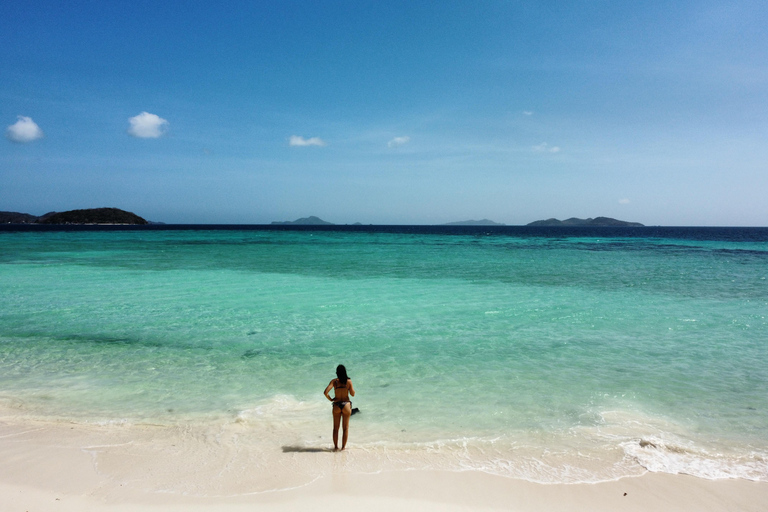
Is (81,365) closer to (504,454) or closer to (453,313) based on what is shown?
(504,454)

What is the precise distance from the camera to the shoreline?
4406 mm

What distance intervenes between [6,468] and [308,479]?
3.43 metres

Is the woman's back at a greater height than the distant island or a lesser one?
A: lesser

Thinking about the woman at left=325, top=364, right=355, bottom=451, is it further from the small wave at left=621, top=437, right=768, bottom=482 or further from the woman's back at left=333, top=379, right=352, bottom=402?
the small wave at left=621, top=437, right=768, bottom=482

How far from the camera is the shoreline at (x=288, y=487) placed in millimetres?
4406

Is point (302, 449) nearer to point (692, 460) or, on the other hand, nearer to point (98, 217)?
point (692, 460)

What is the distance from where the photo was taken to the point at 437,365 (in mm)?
8711

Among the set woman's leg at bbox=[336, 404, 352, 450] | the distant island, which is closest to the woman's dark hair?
woman's leg at bbox=[336, 404, 352, 450]

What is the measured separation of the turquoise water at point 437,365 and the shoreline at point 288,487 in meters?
0.33

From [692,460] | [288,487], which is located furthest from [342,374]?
[692,460]

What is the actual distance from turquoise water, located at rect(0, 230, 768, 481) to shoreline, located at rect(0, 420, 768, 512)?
1.07 ft

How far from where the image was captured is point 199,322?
12.0 metres

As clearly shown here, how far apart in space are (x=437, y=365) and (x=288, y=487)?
14.9 ft

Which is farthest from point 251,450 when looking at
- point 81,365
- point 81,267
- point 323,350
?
point 81,267
